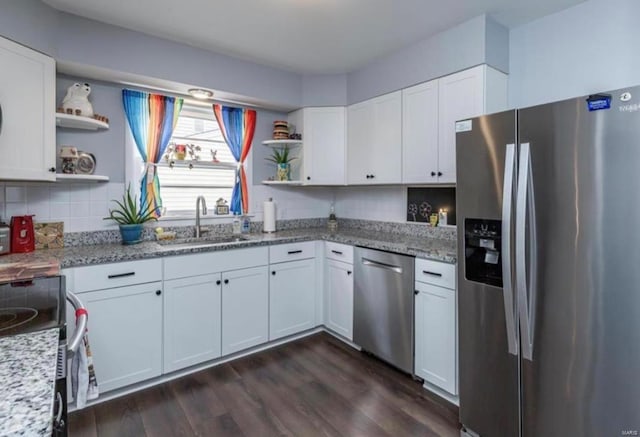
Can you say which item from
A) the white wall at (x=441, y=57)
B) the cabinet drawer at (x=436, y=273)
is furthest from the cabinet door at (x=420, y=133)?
the cabinet drawer at (x=436, y=273)

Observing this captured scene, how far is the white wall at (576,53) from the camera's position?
1.99 m

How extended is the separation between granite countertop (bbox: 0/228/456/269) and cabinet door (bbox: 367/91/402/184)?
56 centimetres

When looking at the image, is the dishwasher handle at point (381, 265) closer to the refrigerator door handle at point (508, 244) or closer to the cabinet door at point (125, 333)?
the refrigerator door handle at point (508, 244)

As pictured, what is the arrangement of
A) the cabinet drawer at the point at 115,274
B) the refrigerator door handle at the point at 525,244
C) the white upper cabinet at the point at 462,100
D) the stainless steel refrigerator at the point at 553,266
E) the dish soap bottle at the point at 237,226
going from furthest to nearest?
the dish soap bottle at the point at 237,226, the white upper cabinet at the point at 462,100, the cabinet drawer at the point at 115,274, the refrigerator door handle at the point at 525,244, the stainless steel refrigerator at the point at 553,266

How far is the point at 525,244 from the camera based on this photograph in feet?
5.09

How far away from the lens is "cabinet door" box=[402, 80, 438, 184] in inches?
101

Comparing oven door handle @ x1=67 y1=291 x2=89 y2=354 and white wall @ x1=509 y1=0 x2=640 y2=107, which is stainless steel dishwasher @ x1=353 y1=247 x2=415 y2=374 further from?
oven door handle @ x1=67 y1=291 x2=89 y2=354

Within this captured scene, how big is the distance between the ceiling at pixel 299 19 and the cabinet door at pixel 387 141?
427mm

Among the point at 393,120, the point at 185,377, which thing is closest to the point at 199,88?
the point at 393,120

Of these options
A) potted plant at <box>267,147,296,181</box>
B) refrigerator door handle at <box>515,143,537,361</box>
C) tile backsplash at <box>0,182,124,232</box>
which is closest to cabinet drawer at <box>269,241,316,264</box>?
potted plant at <box>267,147,296,181</box>

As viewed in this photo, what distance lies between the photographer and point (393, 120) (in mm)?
2896

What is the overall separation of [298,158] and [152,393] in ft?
7.74

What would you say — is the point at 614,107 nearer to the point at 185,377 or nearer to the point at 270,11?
the point at 270,11

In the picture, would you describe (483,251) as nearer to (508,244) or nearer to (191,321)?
(508,244)
